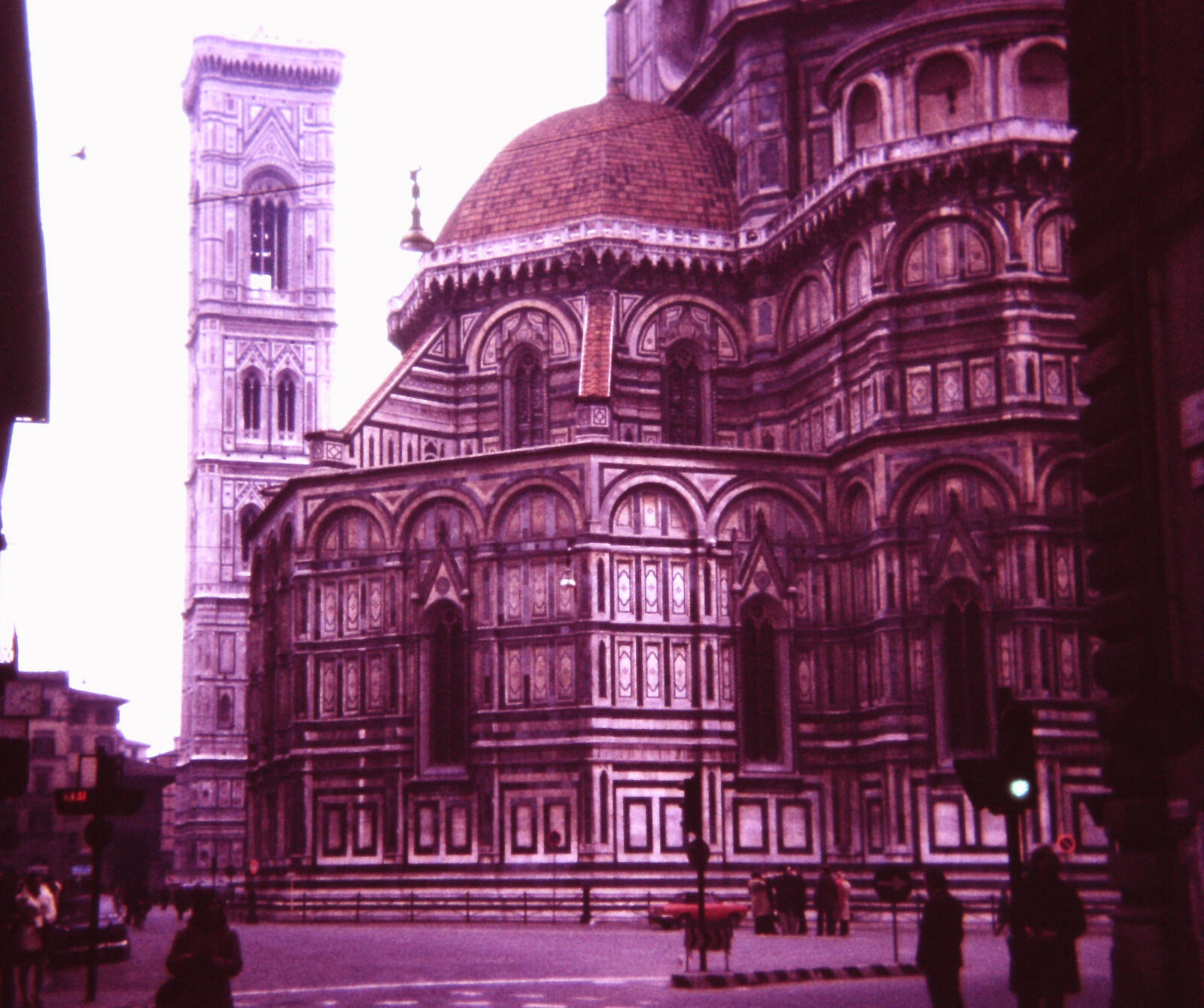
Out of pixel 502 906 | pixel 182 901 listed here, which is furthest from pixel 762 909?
pixel 182 901

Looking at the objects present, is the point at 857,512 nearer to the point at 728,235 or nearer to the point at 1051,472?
the point at 1051,472

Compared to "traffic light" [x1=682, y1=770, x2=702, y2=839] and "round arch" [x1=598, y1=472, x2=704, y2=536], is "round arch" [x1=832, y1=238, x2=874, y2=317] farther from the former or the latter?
"traffic light" [x1=682, y1=770, x2=702, y2=839]

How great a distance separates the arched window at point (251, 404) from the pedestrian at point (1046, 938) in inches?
2816

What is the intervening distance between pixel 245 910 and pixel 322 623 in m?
8.92

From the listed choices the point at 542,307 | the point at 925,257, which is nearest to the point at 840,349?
the point at 925,257

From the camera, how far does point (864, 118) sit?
150ft

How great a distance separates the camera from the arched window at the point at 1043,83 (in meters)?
43.4

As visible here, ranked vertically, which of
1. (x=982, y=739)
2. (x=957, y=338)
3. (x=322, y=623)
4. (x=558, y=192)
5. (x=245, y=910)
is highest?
(x=558, y=192)

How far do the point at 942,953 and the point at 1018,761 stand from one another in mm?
2748

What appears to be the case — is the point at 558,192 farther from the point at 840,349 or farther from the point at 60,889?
the point at 60,889

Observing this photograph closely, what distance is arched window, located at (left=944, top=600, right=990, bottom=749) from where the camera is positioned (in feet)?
136

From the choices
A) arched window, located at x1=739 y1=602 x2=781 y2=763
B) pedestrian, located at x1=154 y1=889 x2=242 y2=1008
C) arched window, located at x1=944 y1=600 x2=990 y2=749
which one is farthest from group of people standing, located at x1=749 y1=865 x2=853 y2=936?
pedestrian, located at x1=154 y1=889 x2=242 y2=1008

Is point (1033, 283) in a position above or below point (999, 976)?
above

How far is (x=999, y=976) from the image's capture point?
2417 cm
